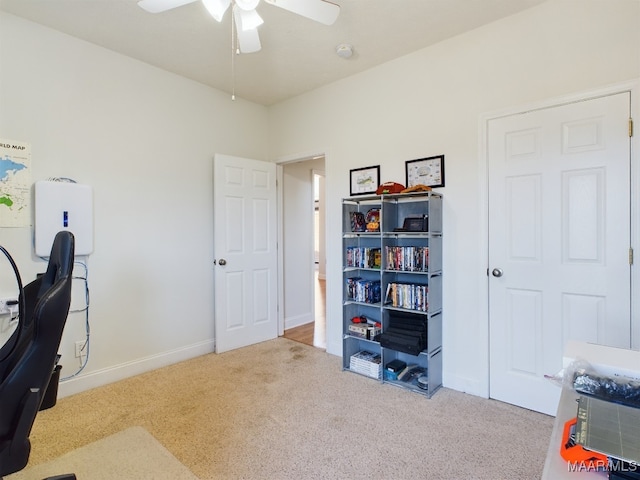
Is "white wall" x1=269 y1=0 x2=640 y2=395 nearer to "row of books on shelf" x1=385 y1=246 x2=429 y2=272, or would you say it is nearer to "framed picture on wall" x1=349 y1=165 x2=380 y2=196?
"framed picture on wall" x1=349 y1=165 x2=380 y2=196

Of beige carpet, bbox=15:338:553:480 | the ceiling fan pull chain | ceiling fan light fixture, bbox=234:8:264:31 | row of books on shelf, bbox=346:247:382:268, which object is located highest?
the ceiling fan pull chain

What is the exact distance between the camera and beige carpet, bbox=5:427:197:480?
1.78m

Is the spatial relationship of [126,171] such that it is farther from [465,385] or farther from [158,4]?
[465,385]

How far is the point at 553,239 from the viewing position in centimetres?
230

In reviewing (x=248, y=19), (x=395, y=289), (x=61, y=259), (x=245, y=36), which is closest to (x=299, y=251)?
(x=395, y=289)

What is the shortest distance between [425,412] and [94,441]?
209cm

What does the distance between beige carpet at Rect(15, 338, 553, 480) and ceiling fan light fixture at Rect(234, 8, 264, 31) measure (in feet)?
7.86

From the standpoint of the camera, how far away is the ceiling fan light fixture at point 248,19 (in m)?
1.88

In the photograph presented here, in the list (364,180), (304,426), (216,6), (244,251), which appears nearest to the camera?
(216,6)

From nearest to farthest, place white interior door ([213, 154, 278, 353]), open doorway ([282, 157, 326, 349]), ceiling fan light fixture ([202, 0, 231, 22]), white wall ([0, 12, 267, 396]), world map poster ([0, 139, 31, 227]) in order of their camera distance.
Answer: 1. ceiling fan light fixture ([202, 0, 231, 22])
2. world map poster ([0, 139, 31, 227])
3. white wall ([0, 12, 267, 396])
4. white interior door ([213, 154, 278, 353])
5. open doorway ([282, 157, 326, 349])

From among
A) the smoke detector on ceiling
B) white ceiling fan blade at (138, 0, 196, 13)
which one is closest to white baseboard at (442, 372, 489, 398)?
the smoke detector on ceiling

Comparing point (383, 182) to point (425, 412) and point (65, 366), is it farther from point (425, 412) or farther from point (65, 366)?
point (65, 366)

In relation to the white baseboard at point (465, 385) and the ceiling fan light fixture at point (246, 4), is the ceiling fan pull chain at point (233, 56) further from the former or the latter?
the white baseboard at point (465, 385)

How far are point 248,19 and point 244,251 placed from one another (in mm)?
2304
